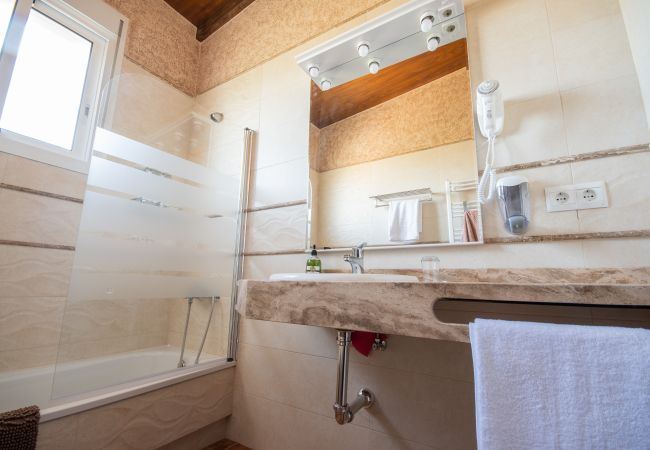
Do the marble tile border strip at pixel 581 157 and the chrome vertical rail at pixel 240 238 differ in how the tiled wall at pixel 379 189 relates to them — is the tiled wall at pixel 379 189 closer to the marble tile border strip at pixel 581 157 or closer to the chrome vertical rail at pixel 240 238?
the marble tile border strip at pixel 581 157

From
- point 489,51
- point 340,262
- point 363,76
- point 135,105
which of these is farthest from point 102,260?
point 489,51

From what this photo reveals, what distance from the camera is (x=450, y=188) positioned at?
1232 mm

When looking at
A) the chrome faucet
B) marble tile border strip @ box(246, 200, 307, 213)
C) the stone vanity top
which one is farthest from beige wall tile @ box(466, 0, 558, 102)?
marble tile border strip @ box(246, 200, 307, 213)

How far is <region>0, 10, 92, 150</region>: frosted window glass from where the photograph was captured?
152 cm

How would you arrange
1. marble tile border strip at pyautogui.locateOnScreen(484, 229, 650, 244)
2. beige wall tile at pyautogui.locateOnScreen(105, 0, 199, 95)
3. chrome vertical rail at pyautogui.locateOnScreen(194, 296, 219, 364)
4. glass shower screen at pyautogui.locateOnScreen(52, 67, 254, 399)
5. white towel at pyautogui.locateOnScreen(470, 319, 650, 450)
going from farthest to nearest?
beige wall tile at pyautogui.locateOnScreen(105, 0, 199, 95)
chrome vertical rail at pyautogui.locateOnScreen(194, 296, 219, 364)
glass shower screen at pyautogui.locateOnScreen(52, 67, 254, 399)
marble tile border strip at pyautogui.locateOnScreen(484, 229, 650, 244)
white towel at pyautogui.locateOnScreen(470, 319, 650, 450)

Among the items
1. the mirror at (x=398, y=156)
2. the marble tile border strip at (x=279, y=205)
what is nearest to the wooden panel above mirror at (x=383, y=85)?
the mirror at (x=398, y=156)

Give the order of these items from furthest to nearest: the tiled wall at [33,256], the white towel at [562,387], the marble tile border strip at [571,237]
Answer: the tiled wall at [33,256] < the marble tile border strip at [571,237] < the white towel at [562,387]

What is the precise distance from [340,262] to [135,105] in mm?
1653

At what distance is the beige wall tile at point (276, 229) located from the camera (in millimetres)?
1565

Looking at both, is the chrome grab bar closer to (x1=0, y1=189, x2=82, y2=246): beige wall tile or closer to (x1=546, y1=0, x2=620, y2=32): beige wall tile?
(x1=0, y1=189, x2=82, y2=246): beige wall tile

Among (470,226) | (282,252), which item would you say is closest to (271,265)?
(282,252)

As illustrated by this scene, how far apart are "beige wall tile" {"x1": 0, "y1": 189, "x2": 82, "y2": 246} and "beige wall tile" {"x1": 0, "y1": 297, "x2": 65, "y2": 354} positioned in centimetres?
30

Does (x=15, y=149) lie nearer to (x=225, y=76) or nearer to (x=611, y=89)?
(x=225, y=76)

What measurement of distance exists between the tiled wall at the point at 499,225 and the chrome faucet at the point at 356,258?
0.21 ft
